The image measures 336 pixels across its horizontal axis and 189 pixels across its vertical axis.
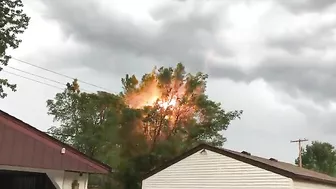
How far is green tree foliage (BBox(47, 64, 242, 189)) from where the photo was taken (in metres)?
32.6

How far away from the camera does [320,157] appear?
60.3m

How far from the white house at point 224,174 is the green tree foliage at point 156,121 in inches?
238

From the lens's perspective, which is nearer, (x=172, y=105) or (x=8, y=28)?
(x=8, y=28)

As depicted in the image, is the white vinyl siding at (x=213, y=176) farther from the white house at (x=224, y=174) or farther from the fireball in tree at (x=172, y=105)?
the fireball in tree at (x=172, y=105)

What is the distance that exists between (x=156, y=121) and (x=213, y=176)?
1164 centimetres

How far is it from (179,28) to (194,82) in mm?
13422

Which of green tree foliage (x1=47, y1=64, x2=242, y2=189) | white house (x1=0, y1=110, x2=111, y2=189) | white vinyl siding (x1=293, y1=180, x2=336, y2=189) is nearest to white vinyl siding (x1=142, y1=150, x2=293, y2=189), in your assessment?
white vinyl siding (x1=293, y1=180, x2=336, y2=189)

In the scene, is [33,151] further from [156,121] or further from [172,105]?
[172,105]

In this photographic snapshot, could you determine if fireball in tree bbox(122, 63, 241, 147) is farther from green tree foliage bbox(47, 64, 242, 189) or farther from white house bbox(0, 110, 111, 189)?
white house bbox(0, 110, 111, 189)

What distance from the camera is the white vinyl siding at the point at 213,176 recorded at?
70.5 ft

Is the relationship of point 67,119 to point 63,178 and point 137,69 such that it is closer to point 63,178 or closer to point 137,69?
point 137,69

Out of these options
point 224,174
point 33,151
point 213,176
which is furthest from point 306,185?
point 33,151

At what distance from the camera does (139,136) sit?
33.6 m

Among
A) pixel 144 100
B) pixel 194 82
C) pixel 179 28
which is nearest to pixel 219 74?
pixel 194 82
